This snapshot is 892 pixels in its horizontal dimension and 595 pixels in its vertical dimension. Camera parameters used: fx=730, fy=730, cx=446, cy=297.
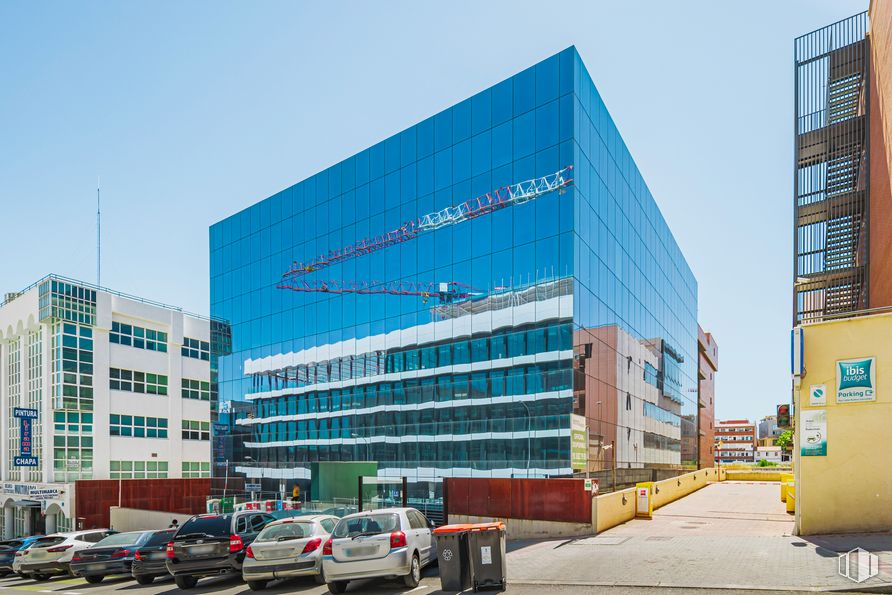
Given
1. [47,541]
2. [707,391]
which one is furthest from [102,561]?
[707,391]

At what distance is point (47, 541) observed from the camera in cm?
1909

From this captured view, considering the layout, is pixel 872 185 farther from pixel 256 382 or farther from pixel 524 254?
pixel 256 382

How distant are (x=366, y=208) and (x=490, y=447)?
564 inches

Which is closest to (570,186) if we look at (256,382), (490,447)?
(490,447)

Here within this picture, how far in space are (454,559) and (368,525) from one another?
173 centimetres

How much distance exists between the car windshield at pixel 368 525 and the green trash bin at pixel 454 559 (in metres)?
1.09

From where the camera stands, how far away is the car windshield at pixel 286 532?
533 inches

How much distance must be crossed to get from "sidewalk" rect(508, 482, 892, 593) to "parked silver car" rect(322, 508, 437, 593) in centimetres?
191

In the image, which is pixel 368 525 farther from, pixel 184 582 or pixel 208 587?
pixel 184 582

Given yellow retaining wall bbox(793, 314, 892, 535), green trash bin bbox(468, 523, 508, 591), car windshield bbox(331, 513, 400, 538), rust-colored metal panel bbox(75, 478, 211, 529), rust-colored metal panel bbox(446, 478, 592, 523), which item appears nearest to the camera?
green trash bin bbox(468, 523, 508, 591)

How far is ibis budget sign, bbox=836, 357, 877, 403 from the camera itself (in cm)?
1606

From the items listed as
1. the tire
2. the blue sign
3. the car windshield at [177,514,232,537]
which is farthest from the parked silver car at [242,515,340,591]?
the blue sign

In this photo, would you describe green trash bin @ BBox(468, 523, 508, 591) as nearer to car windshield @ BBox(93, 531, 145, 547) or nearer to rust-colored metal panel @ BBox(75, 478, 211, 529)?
car windshield @ BBox(93, 531, 145, 547)

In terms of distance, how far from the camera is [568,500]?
757 inches
